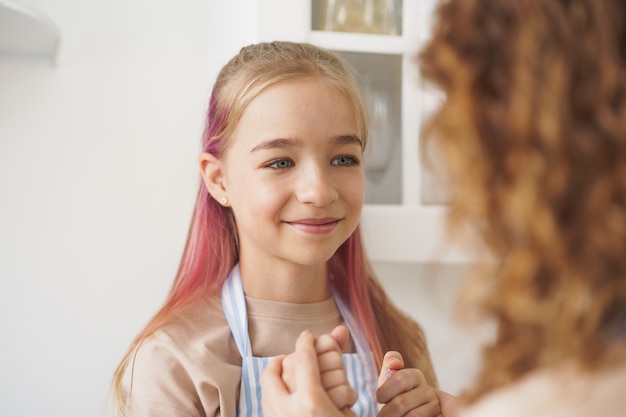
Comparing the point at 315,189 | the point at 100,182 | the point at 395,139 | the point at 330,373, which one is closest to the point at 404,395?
the point at 330,373

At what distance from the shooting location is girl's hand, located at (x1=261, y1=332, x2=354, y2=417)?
Answer: 0.68 m

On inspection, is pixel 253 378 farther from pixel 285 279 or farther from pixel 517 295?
pixel 517 295

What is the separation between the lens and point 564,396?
0.47 meters

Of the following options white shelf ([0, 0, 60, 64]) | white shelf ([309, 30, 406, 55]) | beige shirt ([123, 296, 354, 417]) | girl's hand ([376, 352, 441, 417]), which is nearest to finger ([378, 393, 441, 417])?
girl's hand ([376, 352, 441, 417])

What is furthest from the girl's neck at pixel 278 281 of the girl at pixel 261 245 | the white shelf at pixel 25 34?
the white shelf at pixel 25 34

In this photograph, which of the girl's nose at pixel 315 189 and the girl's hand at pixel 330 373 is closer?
the girl's hand at pixel 330 373

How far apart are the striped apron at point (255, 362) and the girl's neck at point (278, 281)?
19 millimetres

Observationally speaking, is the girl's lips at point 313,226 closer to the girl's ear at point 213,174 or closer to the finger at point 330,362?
the girl's ear at point 213,174

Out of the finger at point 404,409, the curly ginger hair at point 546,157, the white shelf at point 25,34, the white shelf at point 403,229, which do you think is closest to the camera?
the curly ginger hair at point 546,157

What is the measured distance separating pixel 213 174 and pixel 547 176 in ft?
2.43

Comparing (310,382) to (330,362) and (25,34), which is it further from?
(25,34)

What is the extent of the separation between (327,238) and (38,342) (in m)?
0.70

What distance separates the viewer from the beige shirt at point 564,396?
1.50 ft

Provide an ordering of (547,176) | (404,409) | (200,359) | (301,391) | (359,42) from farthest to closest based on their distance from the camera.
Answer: (359,42)
(200,359)
(404,409)
(301,391)
(547,176)
